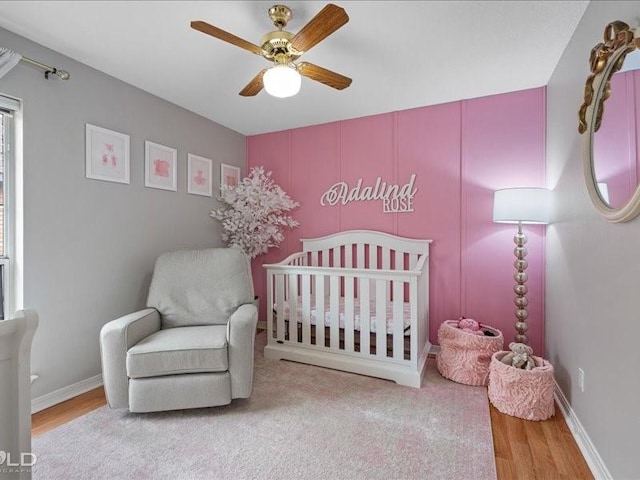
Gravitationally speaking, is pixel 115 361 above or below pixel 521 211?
below

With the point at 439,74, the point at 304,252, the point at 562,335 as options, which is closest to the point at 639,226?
the point at 562,335

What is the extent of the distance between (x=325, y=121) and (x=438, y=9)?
1807 mm

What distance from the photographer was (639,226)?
3.88ft

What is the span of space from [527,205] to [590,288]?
81 cm

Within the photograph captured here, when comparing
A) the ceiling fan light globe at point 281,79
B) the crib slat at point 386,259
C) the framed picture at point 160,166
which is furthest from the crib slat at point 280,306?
the ceiling fan light globe at point 281,79

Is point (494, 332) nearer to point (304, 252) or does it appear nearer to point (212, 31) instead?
point (304, 252)

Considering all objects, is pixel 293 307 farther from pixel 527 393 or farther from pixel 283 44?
pixel 283 44

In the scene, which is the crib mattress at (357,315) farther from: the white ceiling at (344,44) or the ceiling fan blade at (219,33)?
the ceiling fan blade at (219,33)

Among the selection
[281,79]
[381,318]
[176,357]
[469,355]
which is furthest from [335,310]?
[281,79]

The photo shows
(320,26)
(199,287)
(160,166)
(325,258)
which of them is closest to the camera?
(320,26)

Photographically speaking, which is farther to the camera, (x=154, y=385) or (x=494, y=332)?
(x=494, y=332)

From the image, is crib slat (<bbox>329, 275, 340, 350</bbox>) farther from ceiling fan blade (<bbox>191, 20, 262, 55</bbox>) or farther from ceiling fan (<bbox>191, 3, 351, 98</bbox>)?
ceiling fan blade (<bbox>191, 20, 262, 55</bbox>)

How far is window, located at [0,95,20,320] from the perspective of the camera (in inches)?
77.6

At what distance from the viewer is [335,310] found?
2664mm
